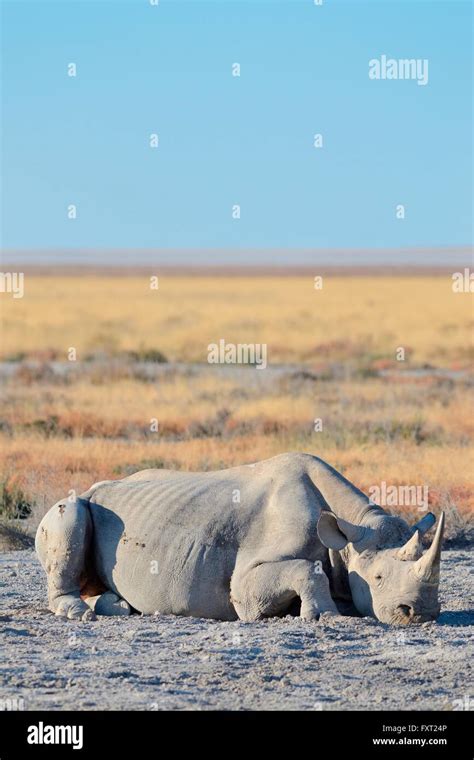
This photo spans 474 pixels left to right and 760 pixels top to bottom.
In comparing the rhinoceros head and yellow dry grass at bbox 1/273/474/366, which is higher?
yellow dry grass at bbox 1/273/474/366

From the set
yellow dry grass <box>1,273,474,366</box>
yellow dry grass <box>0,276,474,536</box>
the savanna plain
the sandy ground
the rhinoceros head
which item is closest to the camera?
the sandy ground

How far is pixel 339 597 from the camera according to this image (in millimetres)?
11039

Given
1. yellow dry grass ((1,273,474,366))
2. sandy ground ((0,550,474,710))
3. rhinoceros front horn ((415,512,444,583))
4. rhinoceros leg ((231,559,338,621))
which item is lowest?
Answer: sandy ground ((0,550,474,710))

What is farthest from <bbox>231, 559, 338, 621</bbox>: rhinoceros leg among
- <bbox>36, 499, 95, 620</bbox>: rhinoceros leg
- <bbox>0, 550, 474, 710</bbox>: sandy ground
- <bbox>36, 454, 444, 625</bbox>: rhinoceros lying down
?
<bbox>36, 499, 95, 620</bbox>: rhinoceros leg

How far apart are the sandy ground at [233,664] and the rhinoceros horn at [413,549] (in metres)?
0.47

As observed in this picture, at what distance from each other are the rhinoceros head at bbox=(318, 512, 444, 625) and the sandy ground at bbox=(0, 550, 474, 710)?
151 millimetres

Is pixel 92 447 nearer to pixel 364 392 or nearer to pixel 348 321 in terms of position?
pixel 364 392

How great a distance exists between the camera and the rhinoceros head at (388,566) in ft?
34.0

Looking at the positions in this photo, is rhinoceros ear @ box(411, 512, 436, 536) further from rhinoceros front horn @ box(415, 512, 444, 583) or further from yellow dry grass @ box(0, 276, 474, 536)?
yellow dry grass @ box(0, 276, 474, 536)

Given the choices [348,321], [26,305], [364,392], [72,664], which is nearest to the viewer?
[72,664]

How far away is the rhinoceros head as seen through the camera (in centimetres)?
1038

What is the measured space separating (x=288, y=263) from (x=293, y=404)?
136199 mm

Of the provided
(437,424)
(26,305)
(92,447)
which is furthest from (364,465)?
(26,305)
